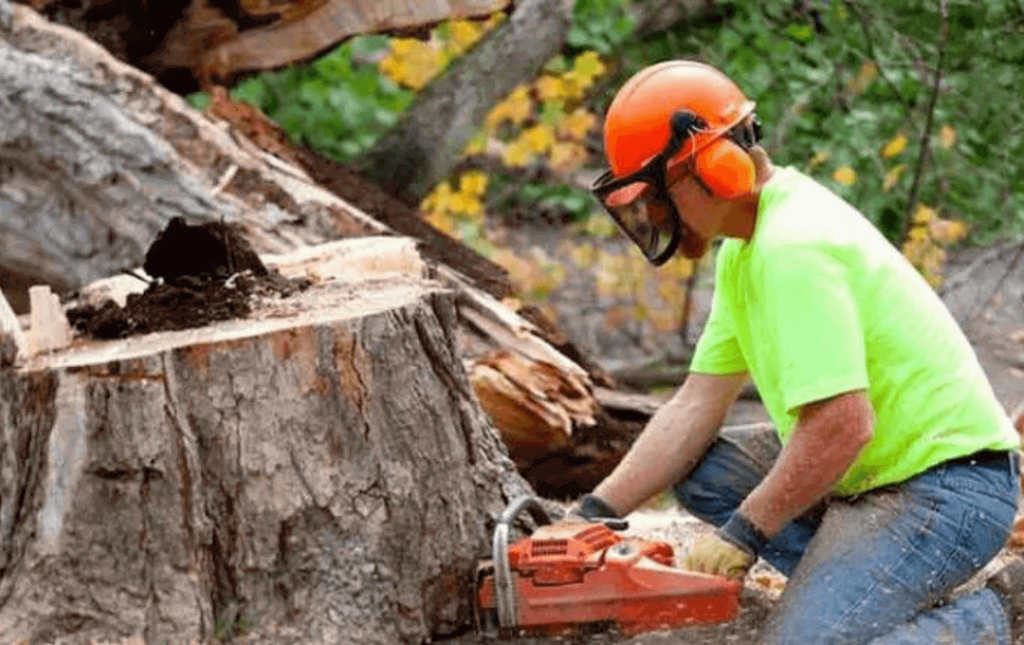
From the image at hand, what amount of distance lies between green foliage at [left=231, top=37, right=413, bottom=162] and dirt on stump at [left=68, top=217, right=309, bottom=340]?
5.30 m

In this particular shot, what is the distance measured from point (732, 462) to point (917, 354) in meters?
0.62

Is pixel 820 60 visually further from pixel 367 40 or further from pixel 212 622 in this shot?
pixel 212 622

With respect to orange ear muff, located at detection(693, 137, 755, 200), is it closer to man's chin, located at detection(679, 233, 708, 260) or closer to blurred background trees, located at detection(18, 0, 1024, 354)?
man's chin, located at detection(679, 233, 708, 260)

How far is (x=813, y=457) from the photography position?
3.74m

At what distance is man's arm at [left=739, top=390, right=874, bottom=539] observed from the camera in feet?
12.1

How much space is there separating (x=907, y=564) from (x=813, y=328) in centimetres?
55

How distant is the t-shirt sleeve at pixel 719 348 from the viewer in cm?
421

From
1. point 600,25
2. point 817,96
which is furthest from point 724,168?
point 600,25

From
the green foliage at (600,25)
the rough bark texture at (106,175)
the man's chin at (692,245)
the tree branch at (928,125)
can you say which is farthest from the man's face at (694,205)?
the green foliage at (600,25)

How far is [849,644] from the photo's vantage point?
3.80 m

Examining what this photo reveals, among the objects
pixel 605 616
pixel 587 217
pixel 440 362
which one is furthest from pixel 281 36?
pixel 587 217

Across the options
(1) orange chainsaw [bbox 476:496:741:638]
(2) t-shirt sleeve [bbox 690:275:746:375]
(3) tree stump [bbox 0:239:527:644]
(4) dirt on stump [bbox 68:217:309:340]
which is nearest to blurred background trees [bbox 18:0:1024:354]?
(4) dirt on stump [bbox 68:217:309:340]

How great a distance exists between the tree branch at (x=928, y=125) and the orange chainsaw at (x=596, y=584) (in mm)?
3454

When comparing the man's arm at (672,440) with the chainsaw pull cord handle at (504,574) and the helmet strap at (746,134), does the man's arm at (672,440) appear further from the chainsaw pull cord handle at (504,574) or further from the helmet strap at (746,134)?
the helmet strap at (746,134)
